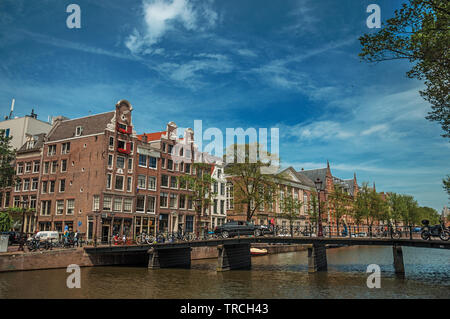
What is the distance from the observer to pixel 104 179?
150 feet

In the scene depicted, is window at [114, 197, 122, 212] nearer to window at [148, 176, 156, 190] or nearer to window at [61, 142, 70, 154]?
window at [148, 176, 156, 190]

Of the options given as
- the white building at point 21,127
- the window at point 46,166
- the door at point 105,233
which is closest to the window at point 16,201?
the window at point 46,166

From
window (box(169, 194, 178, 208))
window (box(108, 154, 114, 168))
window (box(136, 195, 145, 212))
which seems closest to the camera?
window (box(108, 154, 114, 168))

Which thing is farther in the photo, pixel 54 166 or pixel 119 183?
pixel 54 166

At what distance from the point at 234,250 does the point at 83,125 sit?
2907cm

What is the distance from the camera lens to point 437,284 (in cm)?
2561

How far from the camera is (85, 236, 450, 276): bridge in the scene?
3044cm

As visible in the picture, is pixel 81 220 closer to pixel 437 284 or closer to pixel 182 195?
pixel 182 195

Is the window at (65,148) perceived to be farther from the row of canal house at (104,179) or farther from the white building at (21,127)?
the white building at (21,127)

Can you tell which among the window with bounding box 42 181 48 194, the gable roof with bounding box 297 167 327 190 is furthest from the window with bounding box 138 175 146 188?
the gable roof with bounding box 297 167 327 190

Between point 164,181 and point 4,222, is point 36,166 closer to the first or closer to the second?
point 4,222

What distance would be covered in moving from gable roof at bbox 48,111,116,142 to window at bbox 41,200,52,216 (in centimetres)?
918

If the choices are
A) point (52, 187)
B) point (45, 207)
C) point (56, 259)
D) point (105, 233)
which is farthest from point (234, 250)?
point (45, 207)
